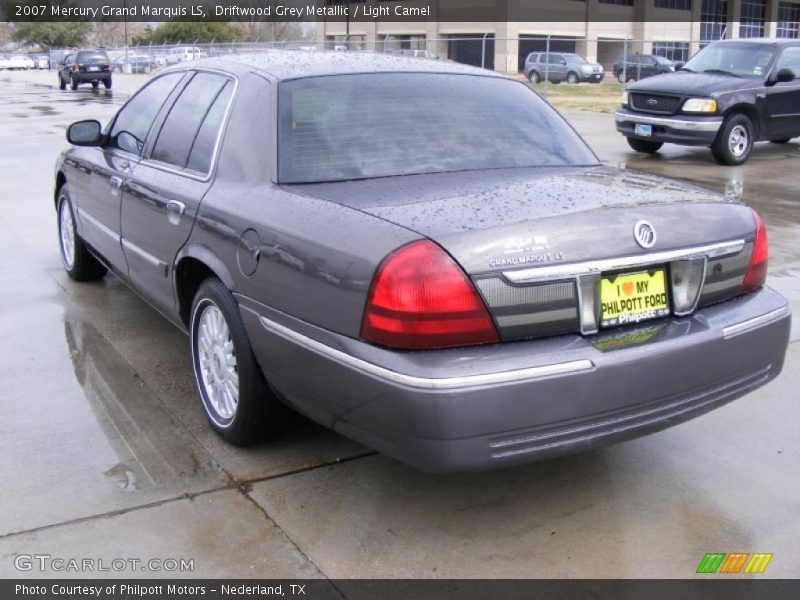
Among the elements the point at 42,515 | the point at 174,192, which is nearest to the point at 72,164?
the point at 174,192

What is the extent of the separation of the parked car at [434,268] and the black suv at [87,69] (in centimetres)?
3349


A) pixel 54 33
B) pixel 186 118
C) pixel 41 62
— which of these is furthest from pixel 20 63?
pixel 186 118

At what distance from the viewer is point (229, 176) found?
3.84m

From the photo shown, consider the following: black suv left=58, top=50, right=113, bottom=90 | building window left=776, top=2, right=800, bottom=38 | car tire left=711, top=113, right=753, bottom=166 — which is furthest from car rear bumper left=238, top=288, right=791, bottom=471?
building window left=776, top=2, right=800, bottom=38

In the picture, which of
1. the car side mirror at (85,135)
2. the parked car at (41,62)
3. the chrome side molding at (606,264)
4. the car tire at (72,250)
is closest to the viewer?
the chrome side molding at (606,264)

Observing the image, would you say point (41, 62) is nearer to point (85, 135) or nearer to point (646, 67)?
point (646, 67)

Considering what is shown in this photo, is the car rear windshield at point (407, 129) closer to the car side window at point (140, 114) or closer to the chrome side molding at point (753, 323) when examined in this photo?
the chrome side molding at point (753, 323)

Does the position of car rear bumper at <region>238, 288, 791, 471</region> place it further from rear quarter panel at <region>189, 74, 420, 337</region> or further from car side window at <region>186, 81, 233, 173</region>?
car side window at <region>186, 81, 233, 173</region>

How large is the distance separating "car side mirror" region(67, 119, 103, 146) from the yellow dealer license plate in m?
3.44

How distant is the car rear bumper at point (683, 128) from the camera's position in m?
12.7

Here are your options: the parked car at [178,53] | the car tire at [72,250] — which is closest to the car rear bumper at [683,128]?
the car tire at [72,250]

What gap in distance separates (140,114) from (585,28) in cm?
5934

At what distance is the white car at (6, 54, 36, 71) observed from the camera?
216 feet

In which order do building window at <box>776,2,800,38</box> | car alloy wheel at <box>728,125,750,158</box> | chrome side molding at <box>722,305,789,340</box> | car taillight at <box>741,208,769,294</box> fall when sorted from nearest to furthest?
chrome side molding at <box>722,305,789,340</box>
car taillight at <box>741,208,769,294</box>
car alloy wheel at <box>728,125,750,158</box>
building window at <box>776,2,800,38</box>
